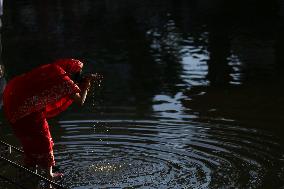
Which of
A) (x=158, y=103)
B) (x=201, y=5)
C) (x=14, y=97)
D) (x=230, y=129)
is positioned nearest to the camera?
(x=14, y=97)

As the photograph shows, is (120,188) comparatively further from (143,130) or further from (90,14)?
(90,14)

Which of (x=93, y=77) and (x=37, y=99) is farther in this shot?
(x=93, y=77)

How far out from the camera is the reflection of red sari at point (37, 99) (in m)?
6.45

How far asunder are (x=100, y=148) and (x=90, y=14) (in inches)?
848

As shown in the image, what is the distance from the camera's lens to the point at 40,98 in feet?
21.3

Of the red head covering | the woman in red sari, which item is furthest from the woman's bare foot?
the red head covering

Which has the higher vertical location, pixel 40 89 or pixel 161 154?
pixel 40 89

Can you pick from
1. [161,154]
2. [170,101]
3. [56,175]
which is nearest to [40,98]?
[56,175]

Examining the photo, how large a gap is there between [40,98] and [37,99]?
3 cm

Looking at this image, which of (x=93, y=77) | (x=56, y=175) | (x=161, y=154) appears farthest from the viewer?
(x=161, y=154)

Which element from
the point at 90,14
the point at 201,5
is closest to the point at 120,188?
the point at 90,14

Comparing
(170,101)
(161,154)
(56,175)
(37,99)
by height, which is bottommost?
(170,101)

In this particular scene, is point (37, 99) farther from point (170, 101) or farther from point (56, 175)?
point (170, 101)

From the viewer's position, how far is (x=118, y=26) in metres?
24.5
